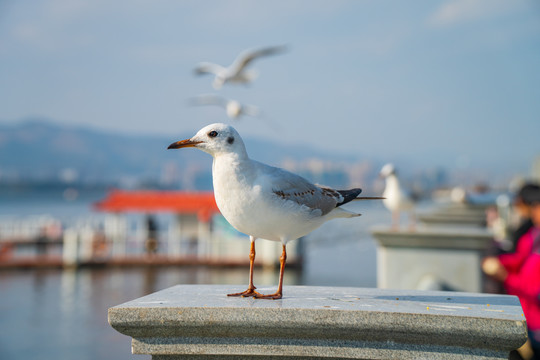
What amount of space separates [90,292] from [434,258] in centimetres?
1064

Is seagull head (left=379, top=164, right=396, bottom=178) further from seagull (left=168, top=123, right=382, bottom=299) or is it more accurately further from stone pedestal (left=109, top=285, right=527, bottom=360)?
stone pedestal (left=109, top=285, right=527, bottom=360)

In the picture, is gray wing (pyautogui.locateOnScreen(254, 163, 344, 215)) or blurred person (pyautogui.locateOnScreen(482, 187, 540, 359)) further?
blurred person (pyautogui.locateOnScreen(482, 187, 540, 359))

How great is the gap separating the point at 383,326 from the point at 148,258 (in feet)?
57.8

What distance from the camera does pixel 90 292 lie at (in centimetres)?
1369

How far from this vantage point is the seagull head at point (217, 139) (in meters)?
2.88

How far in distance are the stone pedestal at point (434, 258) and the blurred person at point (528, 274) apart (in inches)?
52.8

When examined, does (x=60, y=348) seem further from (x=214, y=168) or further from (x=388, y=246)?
(x=214, y=168)

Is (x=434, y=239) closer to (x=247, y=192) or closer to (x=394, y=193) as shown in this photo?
(x=394, y=193)

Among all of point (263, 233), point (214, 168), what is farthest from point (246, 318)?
point (214, 168)

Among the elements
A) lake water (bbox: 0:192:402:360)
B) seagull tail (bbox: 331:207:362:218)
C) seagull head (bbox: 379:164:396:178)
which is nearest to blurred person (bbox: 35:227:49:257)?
lake water (bbox: 0:192:402:360)

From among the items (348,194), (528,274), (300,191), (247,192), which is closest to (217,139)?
(247,192)

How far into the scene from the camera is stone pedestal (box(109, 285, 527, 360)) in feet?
7.79

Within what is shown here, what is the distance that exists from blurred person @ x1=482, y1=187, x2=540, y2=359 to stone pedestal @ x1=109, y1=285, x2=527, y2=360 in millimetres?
1160

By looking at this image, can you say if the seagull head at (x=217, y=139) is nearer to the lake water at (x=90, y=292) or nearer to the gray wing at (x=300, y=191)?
the gray wing at (x=300, y=191)
